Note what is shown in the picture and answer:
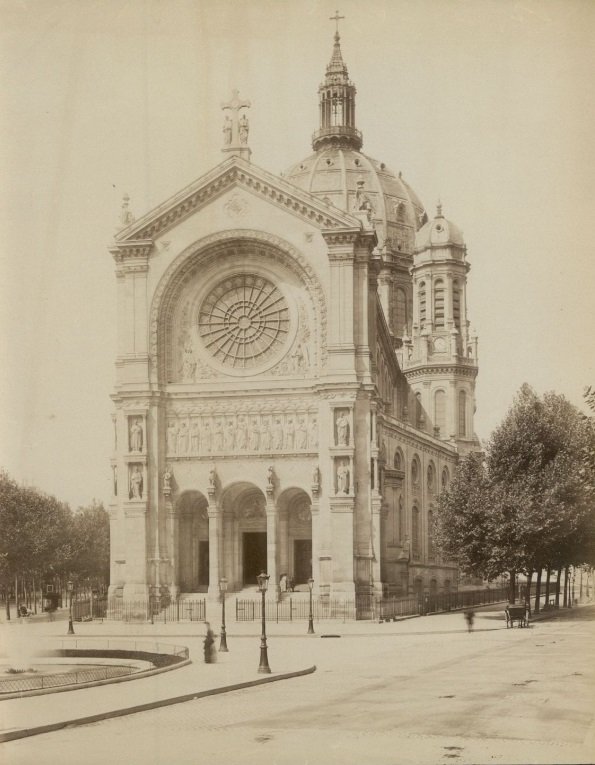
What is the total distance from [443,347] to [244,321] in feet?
114

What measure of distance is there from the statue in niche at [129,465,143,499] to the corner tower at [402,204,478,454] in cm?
3745

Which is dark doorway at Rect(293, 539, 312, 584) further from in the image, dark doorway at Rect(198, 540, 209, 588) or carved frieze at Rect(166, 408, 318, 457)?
carved frieze at Rect(166, 408, 318, 457)

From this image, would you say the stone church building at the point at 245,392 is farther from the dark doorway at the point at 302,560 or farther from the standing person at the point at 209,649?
the standing person at the point at 209,649

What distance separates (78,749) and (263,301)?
149 ft

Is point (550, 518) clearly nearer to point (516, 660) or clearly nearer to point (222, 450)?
point (222, 450)

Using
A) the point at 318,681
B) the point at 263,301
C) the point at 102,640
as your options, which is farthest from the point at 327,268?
the point at 318,681

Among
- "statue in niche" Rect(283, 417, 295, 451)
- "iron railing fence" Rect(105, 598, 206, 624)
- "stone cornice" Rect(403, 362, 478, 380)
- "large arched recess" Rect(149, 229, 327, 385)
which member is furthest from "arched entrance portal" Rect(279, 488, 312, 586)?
"stone cornice" Rect(403, 362, 478, 380)

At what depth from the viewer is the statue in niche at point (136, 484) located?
210 ft

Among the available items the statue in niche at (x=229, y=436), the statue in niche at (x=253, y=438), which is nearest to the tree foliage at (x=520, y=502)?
the statue in niche at (x=253, y=438)

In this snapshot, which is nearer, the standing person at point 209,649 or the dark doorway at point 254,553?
the standing person at point 209,649

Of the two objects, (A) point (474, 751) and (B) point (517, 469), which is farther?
(B) point (517, 469)

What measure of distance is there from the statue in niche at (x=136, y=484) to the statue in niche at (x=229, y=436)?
15.1 ft

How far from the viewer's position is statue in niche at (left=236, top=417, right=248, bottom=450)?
6400cm

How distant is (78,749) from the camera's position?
22.4 metres
